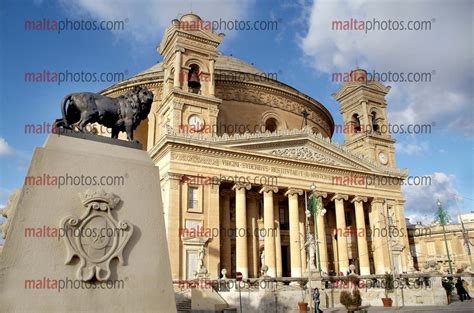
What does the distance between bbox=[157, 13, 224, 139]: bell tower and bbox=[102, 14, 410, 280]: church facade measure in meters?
0.08

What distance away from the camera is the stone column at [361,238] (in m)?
34.3

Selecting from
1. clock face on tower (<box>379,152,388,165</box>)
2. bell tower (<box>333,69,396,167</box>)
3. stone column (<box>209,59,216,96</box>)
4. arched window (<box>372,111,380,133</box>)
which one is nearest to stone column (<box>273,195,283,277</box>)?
stone column (<box>209,59,216,96</box>)

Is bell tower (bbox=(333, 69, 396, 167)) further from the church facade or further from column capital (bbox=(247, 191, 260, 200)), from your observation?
column capital (bbox=(247, 191, 260, 200))

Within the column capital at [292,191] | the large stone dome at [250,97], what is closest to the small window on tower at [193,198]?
the column capital at [292,191]

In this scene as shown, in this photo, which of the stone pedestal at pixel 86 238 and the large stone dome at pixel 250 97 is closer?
the stone pedestal at pixel 86 238

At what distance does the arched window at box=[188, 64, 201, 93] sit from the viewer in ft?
110

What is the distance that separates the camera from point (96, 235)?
6.79 metres

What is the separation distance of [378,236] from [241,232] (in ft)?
45.9

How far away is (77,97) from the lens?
308 inches

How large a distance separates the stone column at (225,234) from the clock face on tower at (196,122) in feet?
17.5

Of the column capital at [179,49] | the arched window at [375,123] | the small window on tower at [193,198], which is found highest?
the column capital at [179,49]

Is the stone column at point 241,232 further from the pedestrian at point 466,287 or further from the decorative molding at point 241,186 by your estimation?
the pedestrian at point 466,287

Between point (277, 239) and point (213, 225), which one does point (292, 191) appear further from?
point (213, 225)

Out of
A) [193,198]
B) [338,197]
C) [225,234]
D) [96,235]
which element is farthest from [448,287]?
[96,235]
